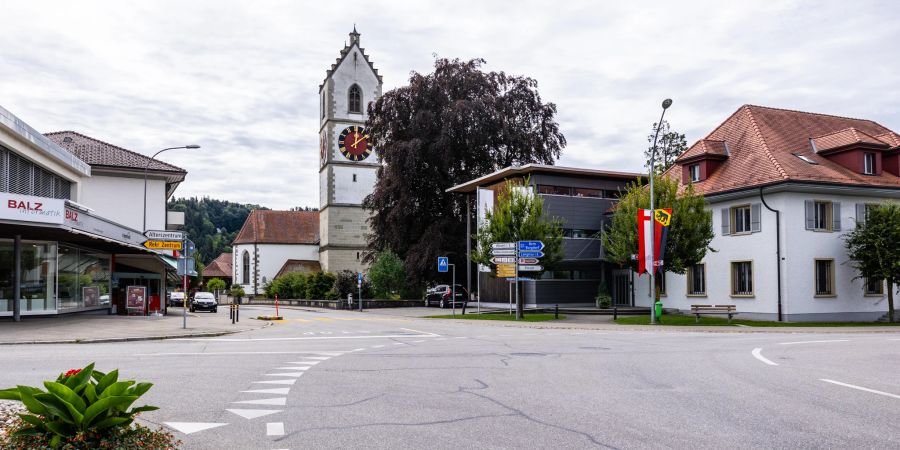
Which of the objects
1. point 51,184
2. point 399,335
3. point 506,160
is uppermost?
point 506,160

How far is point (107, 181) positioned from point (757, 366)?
40.8 m

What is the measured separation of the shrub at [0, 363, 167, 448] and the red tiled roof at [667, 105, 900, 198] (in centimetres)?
3261

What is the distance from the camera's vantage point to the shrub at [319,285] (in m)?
69.4

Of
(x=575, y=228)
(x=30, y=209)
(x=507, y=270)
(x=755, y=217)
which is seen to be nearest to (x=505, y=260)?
(x=507, y=270)

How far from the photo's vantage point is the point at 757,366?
1436 cm

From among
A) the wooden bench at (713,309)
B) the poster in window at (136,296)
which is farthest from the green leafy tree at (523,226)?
the poster in window at (136,296)

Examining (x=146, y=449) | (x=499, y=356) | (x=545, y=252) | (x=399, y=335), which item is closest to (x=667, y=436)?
(x=146, y=449)

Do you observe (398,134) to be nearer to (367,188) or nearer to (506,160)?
(506,160)

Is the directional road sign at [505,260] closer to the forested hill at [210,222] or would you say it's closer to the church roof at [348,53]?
the church roof at [348,53]

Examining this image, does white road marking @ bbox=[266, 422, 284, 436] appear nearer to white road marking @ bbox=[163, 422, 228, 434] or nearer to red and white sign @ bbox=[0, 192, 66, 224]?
white road marking @ bbox=[163, 422, 228, 434]

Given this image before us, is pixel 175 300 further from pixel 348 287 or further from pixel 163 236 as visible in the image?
pixel 163 236

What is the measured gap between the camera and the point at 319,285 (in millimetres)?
69750

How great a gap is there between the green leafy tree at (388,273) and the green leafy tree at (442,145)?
0.83m

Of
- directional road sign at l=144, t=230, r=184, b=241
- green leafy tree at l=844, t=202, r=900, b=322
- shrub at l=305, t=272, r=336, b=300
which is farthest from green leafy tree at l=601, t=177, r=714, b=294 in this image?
shrub at l=305, t=272, r=336, b=300
